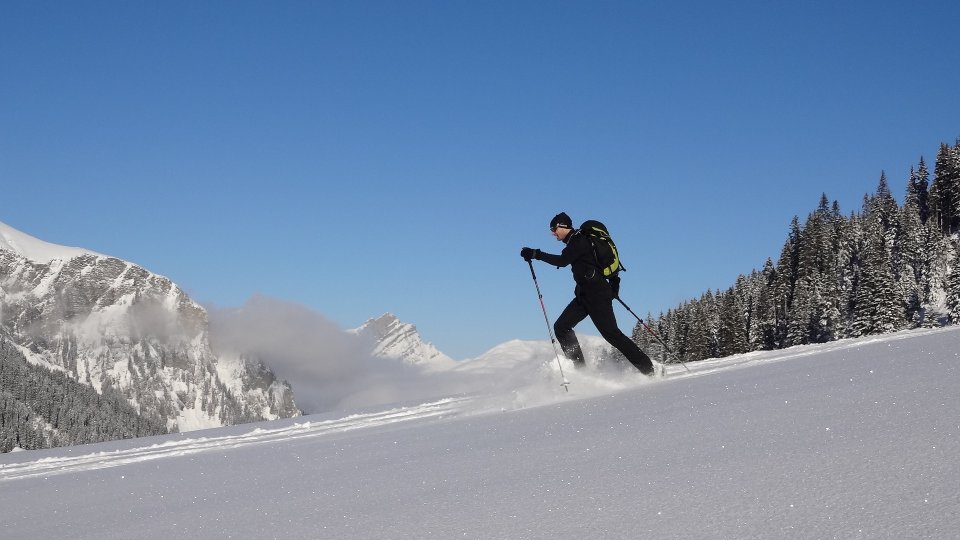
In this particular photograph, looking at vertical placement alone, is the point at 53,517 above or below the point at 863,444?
below

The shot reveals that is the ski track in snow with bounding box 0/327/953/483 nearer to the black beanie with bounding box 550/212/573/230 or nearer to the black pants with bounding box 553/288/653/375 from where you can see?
the black pants with bounding box 553/288/653/375

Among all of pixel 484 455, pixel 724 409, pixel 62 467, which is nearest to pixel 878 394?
pixel 724 409

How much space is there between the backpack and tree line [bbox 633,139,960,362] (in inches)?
2154

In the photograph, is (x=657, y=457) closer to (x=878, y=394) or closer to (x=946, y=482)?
(x=946, y=482)

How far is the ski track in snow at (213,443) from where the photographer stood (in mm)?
8477

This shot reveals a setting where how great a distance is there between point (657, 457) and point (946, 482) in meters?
1.46

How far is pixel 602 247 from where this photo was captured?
372 inches

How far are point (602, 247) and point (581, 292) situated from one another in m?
0.70

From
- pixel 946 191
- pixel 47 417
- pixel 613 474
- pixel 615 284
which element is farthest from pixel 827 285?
pixel 47 417

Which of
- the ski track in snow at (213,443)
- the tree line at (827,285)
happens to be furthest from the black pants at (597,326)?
the tree line at (827,285)

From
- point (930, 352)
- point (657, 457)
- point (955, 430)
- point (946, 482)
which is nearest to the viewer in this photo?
point (946, 482)

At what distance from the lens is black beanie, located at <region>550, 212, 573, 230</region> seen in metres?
9.79

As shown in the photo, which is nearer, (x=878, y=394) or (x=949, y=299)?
(x=878, y=394)

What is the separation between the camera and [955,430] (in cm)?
315
